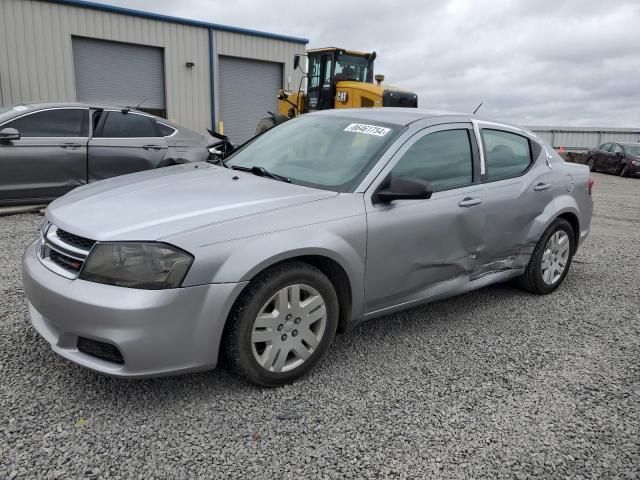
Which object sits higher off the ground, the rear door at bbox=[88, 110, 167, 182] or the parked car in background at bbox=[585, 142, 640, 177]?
the rear door at bbox=[88, 110, 167, 182]

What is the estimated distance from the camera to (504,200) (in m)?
4.04

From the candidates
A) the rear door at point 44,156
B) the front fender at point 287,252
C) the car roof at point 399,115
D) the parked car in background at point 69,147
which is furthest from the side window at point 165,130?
the front fender at point 287,252

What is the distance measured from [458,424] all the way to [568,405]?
698 mm

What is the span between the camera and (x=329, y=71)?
1302 centimetres

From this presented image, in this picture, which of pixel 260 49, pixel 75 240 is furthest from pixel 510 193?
pixel 260 49

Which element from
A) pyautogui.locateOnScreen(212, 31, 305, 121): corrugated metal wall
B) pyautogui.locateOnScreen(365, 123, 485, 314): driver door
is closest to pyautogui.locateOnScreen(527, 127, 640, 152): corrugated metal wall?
pyautogui.locateOnScreen(212, 31, 305, 121): corrugated metal wall

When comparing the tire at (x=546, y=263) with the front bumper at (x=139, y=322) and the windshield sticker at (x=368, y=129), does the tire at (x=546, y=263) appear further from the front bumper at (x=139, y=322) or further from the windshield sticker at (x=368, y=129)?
the front bumper at (x=139, y=322)

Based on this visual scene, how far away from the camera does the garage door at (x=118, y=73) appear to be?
1574 centimetres

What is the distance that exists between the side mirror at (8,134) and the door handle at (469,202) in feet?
17.6

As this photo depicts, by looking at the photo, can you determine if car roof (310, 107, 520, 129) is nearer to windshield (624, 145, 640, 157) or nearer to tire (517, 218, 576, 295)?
tire (517, 218, 576, 295)

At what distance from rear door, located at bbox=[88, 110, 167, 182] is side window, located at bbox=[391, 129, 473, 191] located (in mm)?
4903

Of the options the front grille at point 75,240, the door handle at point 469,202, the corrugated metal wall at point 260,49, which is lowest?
the front grille at point 75,240

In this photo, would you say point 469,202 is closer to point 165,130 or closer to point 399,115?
point 399,115

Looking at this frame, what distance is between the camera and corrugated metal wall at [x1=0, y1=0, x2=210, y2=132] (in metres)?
14.4
